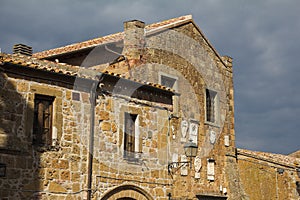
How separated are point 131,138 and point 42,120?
3240mm

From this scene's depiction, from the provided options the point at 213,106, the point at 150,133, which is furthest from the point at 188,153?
the point at 213,106

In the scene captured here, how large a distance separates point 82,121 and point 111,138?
117 centimetres

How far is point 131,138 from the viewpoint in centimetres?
1596

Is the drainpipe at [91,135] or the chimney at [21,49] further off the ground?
the chimney at [21,49]

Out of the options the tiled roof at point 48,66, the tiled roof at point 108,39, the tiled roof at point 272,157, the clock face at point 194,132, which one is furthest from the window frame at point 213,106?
the tiled roof at point 48,66

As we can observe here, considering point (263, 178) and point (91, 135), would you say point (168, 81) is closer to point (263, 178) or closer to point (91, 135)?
point (91, 135)

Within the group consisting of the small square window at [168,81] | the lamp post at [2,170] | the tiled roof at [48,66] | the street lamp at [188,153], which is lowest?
the lamp post at [2,170]

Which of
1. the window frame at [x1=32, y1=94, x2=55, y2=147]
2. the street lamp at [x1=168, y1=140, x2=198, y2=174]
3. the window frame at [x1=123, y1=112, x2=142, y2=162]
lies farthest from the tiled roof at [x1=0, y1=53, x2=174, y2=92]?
the street lamp at [x1=168, y1=140, x2=198, y2=174]

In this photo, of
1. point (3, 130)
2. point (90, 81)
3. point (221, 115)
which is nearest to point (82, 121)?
point (90, 81)

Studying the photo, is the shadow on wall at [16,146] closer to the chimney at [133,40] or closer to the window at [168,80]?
the chimney at [133,40]

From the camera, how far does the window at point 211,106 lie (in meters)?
20.8

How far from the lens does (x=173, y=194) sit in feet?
56.7

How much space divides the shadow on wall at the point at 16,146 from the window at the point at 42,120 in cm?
31

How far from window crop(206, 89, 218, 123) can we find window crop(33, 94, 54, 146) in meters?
8.36
